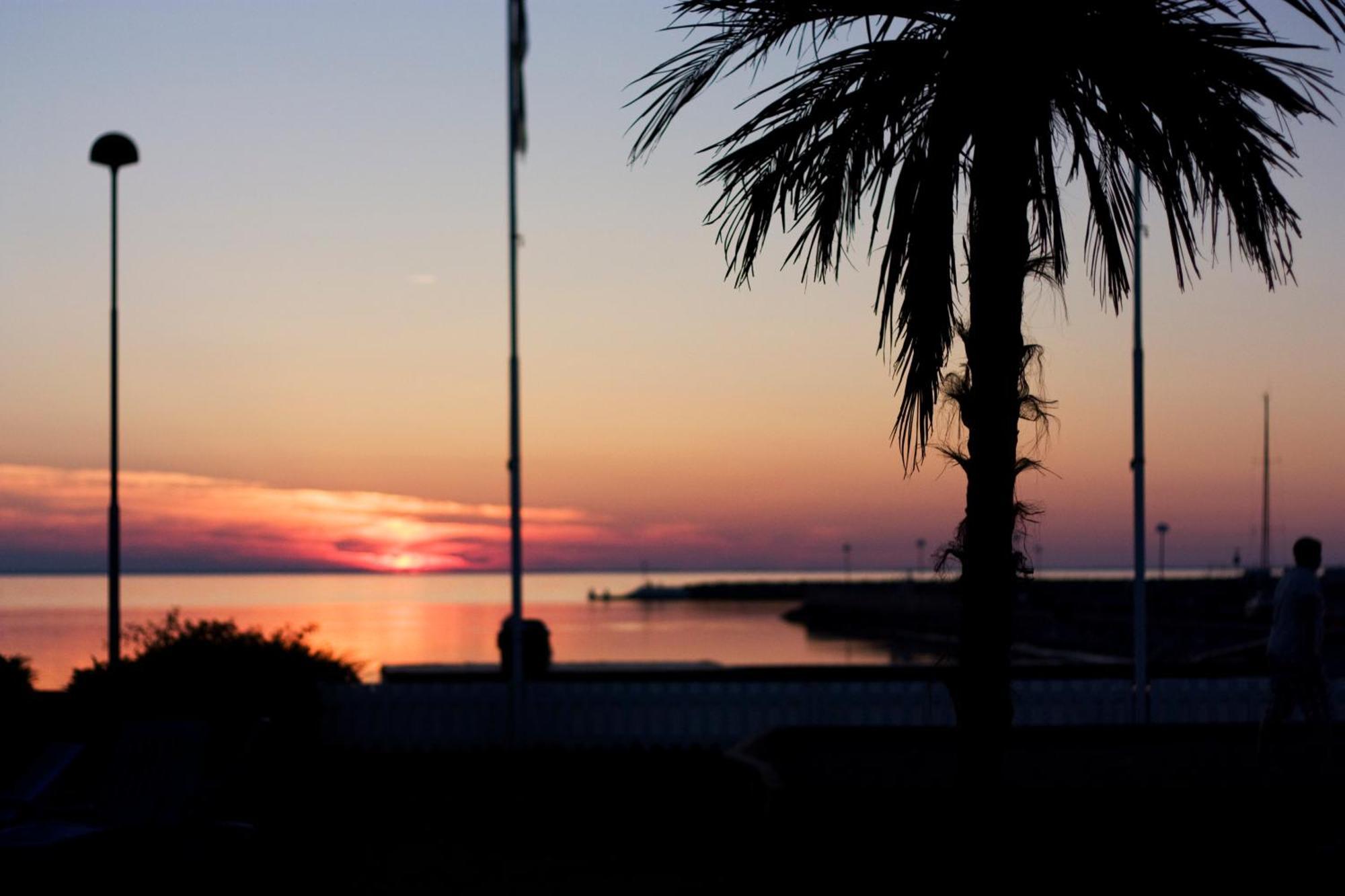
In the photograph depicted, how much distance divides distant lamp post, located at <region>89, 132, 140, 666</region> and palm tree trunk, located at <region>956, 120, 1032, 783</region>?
42.1ft

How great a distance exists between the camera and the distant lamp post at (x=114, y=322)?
698 inches

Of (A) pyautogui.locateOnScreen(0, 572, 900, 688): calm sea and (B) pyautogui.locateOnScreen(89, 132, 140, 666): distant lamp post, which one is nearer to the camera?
(B) pyautogui.locateOnScreen(89, 132, 140, 666): distant lamp post

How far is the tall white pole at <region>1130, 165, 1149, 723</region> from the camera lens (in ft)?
53.5

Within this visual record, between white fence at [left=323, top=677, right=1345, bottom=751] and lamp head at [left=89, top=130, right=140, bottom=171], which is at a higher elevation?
lamp head at [left=89, top=130, right=140, bottom=171]

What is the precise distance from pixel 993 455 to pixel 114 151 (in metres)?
14.3

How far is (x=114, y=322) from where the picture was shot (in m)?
18.3

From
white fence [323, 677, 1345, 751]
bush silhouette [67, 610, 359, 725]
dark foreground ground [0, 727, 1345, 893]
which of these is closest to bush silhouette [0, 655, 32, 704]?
bush silhouette [67, 610, 359, 725]

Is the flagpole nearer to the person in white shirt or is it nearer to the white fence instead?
the white fence

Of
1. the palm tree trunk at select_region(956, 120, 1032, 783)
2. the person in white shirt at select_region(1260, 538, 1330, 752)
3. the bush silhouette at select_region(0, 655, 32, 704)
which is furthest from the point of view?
the bush silhouette at select_region(0, 655, 32, 704)

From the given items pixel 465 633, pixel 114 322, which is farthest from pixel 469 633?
pixel 114 322

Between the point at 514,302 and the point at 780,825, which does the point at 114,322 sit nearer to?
the point at 514,302

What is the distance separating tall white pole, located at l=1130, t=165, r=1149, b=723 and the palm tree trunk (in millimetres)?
9541

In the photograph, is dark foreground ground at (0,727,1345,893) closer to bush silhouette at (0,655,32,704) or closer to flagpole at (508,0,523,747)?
bush silhouette at (0,655,32,704)

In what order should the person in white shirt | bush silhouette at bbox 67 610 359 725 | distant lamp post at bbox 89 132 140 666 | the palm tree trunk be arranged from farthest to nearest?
distant lamp post at bbox 89 132 140 666
bush silhouette at bbox 67 610 359 725
the person in white shirt
the palm tree trunk
